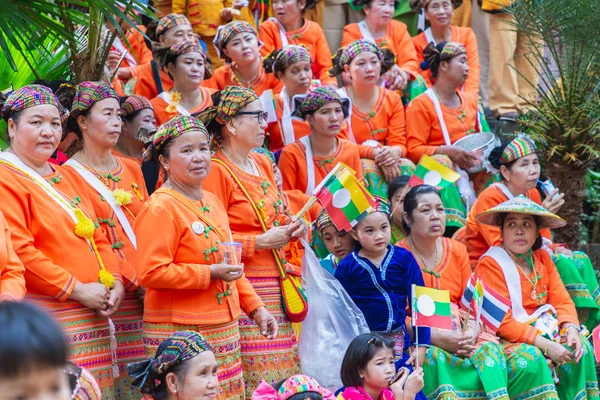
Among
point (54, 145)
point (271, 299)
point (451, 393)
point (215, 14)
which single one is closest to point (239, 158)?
point (271, 299)

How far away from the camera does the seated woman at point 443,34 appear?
9180 mm

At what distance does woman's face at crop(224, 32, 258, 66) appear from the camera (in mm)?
7520

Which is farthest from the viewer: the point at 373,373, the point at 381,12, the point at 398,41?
the point at 398,41

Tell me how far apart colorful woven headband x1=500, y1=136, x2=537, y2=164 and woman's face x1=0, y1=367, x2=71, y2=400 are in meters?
5.86

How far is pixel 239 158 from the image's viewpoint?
5359 mm

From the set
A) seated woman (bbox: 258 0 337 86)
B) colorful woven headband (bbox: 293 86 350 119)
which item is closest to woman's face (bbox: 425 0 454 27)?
seated woman (bbox: 258 0 337 86)

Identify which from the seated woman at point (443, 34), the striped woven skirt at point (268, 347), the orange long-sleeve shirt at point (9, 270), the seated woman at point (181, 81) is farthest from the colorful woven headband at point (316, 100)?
the orange long-sleeve shirt at point (9, 270)

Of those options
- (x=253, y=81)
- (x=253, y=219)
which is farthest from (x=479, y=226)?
(x=253, y=219)

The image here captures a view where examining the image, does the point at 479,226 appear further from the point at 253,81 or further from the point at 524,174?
the point at 253,81

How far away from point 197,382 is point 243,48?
4011 millimetres

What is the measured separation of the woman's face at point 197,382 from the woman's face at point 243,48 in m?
3.89

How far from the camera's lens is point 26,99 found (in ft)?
15.1

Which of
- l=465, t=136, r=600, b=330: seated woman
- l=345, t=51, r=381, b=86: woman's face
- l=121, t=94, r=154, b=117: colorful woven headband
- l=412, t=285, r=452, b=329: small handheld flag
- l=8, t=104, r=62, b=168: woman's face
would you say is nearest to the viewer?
l=8, t=104, r=62, b=168: woman's face

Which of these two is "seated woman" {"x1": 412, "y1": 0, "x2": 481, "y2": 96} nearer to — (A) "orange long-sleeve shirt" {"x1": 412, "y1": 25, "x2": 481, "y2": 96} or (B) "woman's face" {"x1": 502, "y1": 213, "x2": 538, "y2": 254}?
(A) "orange long-sleeve shirt" {"x1": 412, "y1": 25, "x2": 481, "y2": 96}
